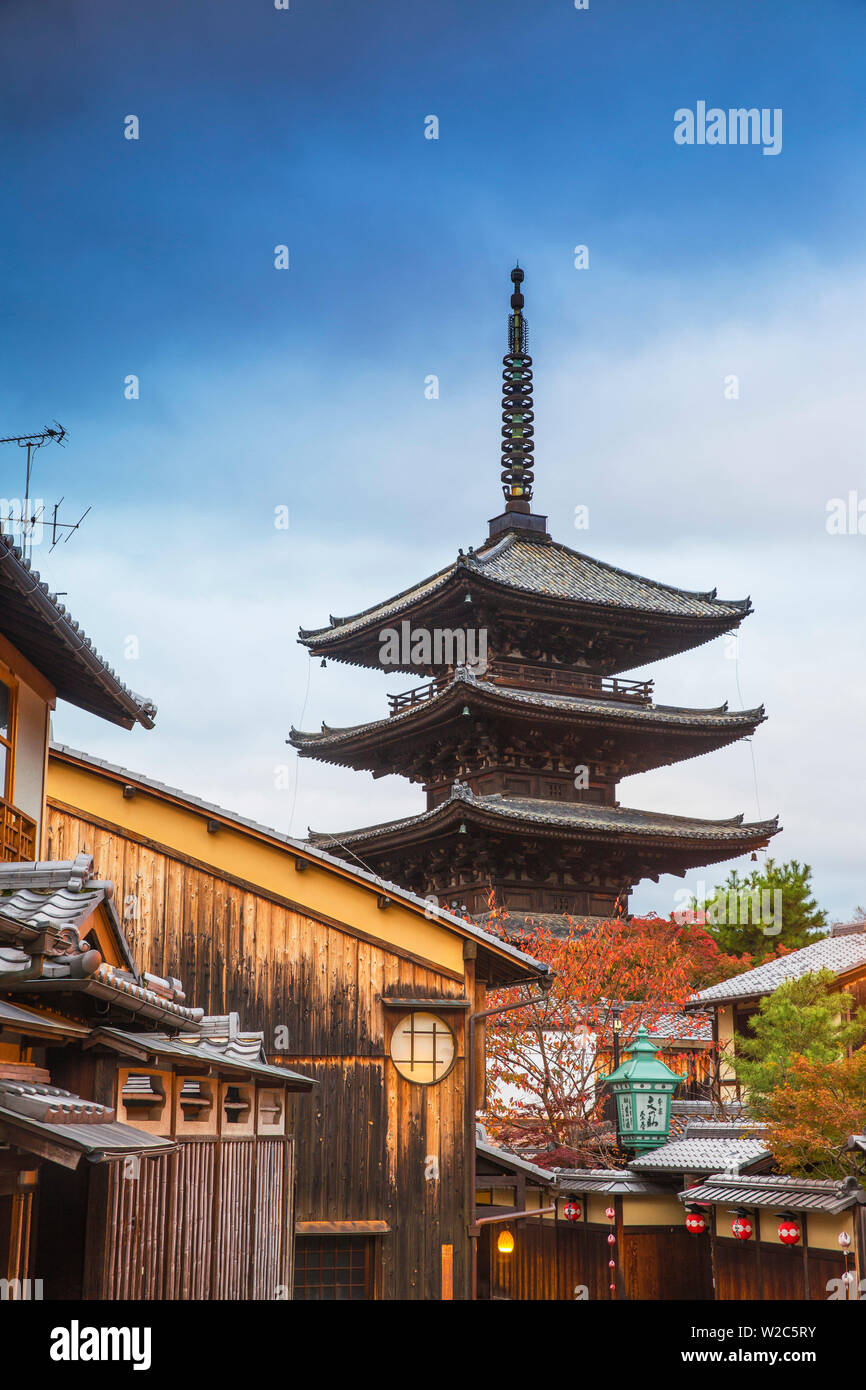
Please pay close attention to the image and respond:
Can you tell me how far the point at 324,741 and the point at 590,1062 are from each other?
13390 mm

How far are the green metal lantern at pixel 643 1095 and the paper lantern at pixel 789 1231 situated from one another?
215 inches

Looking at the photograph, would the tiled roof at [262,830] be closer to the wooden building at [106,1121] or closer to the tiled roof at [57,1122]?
the wooden building at [106,1121]

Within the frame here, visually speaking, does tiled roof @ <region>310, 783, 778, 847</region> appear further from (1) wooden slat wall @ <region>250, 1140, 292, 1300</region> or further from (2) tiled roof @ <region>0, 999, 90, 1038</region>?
(2) tiled roof @ <region>0, 999, 90, 1038</region>

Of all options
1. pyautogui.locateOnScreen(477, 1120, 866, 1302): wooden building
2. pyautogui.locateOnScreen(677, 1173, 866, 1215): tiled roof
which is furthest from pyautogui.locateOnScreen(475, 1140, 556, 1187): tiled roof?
pyautogui.locateOnScreen(677, 1173, 866, 1215): tiled roof

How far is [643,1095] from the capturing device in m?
25.0

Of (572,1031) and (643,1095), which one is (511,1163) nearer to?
(643,1095)

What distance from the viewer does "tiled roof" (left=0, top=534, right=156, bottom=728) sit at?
9416mm

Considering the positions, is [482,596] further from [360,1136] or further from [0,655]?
[0,655]

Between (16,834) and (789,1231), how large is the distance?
12.7 m

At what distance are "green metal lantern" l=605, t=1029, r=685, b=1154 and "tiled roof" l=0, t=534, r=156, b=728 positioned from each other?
14.2 meters

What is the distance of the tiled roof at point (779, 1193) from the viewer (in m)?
18.0

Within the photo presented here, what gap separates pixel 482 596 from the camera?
35.0 meters

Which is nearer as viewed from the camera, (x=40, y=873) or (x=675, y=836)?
(x=40, y=873)
